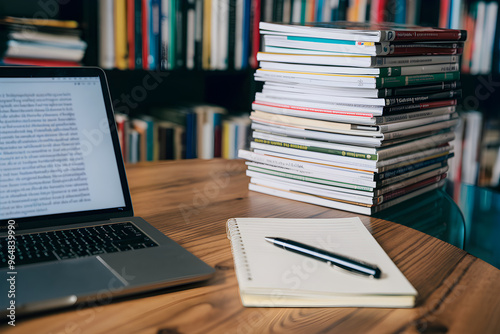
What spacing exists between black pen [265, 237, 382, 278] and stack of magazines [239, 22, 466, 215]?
0.27 m

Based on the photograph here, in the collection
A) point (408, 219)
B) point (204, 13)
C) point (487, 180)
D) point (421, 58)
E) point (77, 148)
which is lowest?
point (487, 180)

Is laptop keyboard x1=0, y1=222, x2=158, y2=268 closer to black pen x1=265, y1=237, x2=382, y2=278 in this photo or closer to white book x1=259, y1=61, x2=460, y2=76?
black pen x1=265, y1=237, x2=382, y2=278

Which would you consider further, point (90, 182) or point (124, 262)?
point (90, 182)

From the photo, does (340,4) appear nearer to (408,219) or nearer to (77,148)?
(408,219)

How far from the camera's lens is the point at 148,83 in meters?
2.09

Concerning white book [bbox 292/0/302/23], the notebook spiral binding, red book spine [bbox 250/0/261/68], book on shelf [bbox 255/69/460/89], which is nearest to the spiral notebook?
the notebook spiral binding

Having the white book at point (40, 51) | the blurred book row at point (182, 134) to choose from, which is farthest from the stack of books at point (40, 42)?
the blurred book row at point (182, 134)

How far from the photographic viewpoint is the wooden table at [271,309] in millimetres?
512

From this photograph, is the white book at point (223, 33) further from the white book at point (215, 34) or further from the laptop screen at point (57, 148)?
the laptop screen at point (57, 148)

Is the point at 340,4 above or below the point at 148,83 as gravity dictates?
above

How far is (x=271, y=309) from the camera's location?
550mm

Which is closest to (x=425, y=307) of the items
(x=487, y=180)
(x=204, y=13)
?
(x=204, y=13)

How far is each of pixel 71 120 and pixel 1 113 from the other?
97 mm

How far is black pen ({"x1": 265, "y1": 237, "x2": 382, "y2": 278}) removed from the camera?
0.60 metres
